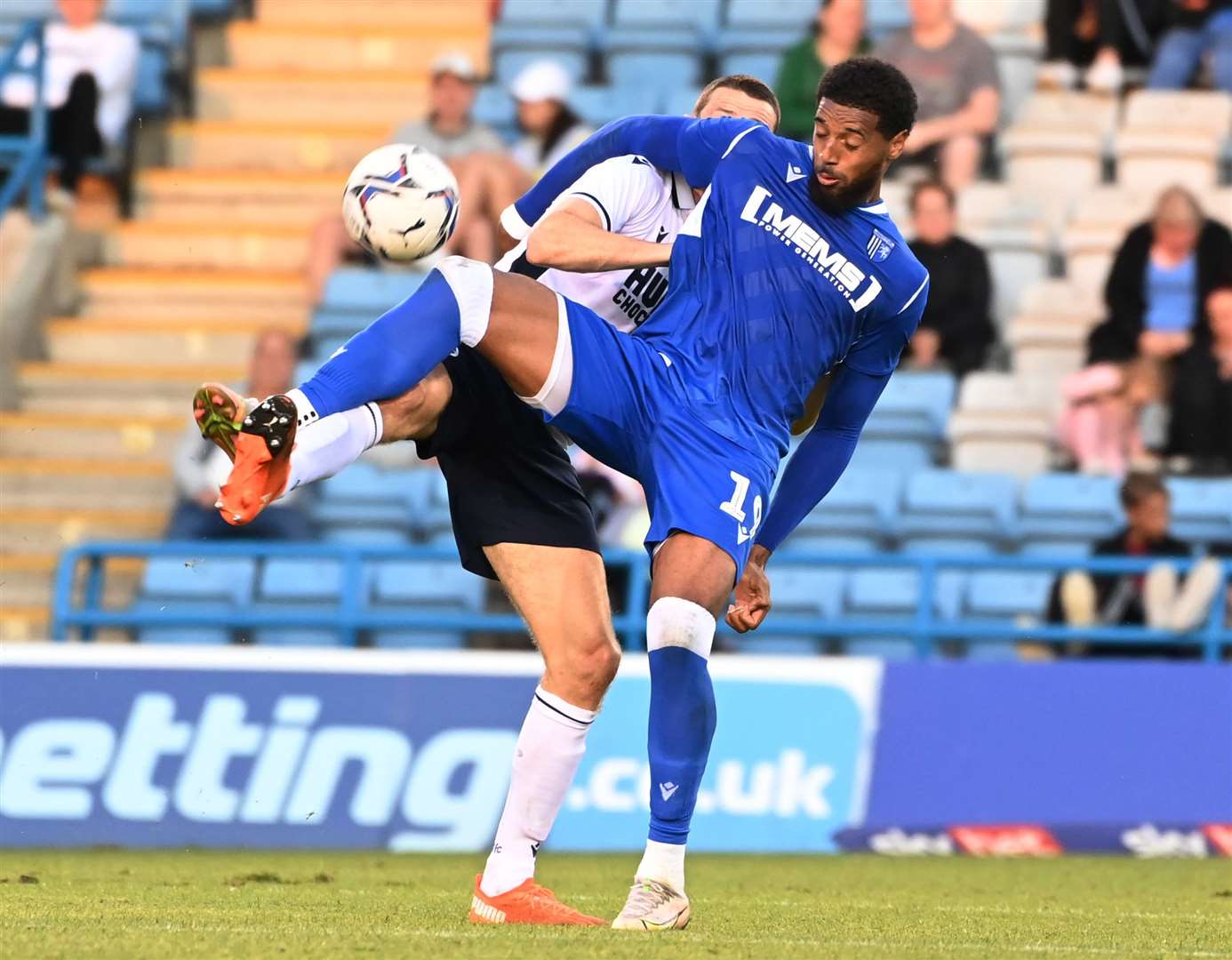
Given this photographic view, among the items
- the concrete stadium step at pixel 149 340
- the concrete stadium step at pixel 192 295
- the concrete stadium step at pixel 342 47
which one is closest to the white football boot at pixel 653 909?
the concrete stadium step at pixel 149 340

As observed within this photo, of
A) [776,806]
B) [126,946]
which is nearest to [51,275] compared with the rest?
[776,806]

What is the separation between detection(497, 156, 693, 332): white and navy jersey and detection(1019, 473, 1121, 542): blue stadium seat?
5.91m

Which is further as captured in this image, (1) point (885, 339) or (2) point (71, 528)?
(2) point (71, 528)

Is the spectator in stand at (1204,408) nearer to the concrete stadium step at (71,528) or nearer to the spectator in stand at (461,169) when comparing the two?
the spectator in stand at (461,169)

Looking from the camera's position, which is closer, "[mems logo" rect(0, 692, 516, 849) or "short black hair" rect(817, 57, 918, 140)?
"short black hair" rect(817, 57, 918, 140)

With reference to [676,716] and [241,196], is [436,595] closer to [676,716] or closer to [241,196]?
[241,196]

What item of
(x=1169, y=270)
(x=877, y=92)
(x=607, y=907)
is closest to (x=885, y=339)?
(x=877, y=92)

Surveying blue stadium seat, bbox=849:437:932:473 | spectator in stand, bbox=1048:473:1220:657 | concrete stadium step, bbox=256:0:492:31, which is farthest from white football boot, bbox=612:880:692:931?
concrete stadium step, bbox=256:0:492:31

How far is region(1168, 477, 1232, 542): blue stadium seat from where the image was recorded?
1193cm

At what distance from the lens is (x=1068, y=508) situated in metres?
12.2

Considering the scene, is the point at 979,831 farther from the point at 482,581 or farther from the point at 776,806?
the point at 482,581

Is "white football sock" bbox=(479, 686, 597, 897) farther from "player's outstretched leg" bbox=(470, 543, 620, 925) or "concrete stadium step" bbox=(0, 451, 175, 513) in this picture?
"concrete stadium step" bbox=(0, 451, 175, 513)

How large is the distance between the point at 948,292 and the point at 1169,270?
1207 mm

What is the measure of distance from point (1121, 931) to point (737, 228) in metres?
2.19
